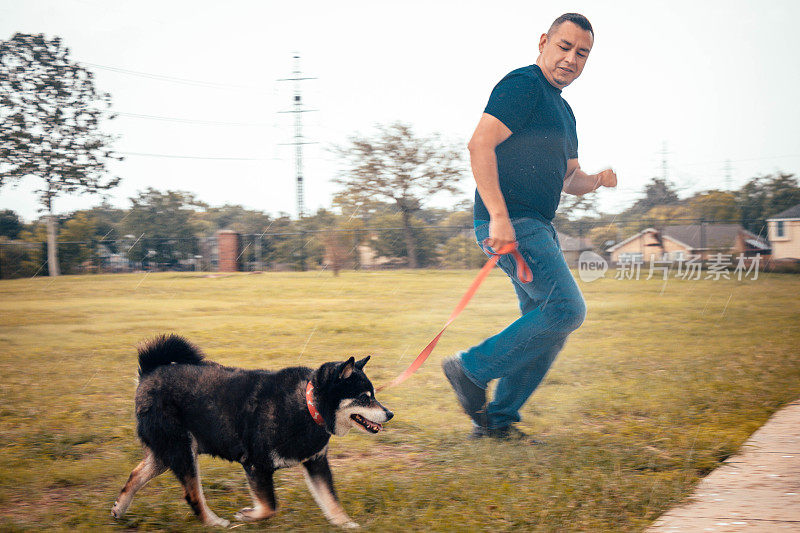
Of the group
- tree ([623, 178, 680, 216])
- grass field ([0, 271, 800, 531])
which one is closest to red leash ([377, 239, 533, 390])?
grass field ([0, 271, 800, 531])

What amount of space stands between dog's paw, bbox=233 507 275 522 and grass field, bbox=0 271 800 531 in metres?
0.04

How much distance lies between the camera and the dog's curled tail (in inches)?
109

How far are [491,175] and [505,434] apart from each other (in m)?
1.45

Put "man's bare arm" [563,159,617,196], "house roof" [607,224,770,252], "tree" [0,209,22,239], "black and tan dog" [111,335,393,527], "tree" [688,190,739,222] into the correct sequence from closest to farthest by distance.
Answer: "black and tan dog" [111,335,393,527]
"man's bare arm" [563,159,617,196]
"tree" [0,209,22,239]
"tree" [688,190,739,222]
"house roof" [607,224,770,252]

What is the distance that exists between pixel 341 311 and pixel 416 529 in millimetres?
7200

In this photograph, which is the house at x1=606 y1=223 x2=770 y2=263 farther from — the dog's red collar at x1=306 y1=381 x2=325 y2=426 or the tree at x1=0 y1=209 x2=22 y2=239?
the dog's red collar at x1=306 y1=381 x2=325 y2=426

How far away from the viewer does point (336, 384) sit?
2.66 metres

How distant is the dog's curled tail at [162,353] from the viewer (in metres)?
2.77

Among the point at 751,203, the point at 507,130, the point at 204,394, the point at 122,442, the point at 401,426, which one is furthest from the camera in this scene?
Answer: the point at 751,203

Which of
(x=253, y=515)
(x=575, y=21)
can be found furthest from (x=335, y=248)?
(x=253, y=515)

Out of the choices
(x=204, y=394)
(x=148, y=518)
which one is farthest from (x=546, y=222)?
(x=148, y=518)

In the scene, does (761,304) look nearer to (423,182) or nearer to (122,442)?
(423,182)

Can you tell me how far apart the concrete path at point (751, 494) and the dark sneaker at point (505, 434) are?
0.94 metres

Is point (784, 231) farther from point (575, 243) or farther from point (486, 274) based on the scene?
point (486, 274)
